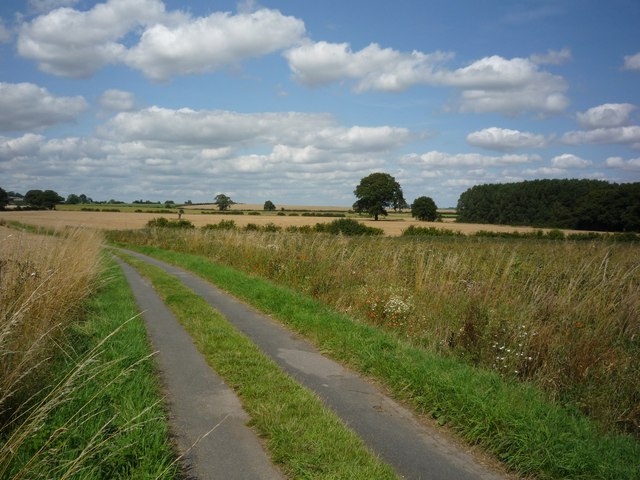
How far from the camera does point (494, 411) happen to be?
16.1ft

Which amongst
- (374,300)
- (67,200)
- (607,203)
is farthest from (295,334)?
(67,200)

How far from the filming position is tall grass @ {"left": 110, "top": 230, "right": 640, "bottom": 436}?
19.5ft

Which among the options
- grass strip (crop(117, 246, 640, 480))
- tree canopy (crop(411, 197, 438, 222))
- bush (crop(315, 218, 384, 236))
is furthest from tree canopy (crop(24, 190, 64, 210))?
grass strip (crop(117, 246, 640, 480))

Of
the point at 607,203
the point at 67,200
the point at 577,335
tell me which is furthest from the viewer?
the point at 67,200

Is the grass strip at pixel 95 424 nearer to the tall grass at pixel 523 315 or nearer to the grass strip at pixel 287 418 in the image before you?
the grass strip at pixel 287 418

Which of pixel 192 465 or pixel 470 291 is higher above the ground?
pixel 470 291

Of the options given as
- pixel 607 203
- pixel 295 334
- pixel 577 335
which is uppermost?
pixel 607 203

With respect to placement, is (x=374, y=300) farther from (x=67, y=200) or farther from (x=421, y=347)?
(x=67, y=200)

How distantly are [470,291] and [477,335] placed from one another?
1563 millimetres

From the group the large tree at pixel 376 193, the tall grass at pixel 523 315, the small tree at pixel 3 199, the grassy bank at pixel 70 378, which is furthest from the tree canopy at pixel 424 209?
the grassy bank at pixel 70 378

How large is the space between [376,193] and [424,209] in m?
13.0

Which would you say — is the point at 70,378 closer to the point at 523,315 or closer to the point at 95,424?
the point at 95,424

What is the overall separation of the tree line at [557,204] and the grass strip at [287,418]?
73.1 meters

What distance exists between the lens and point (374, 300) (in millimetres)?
10430
